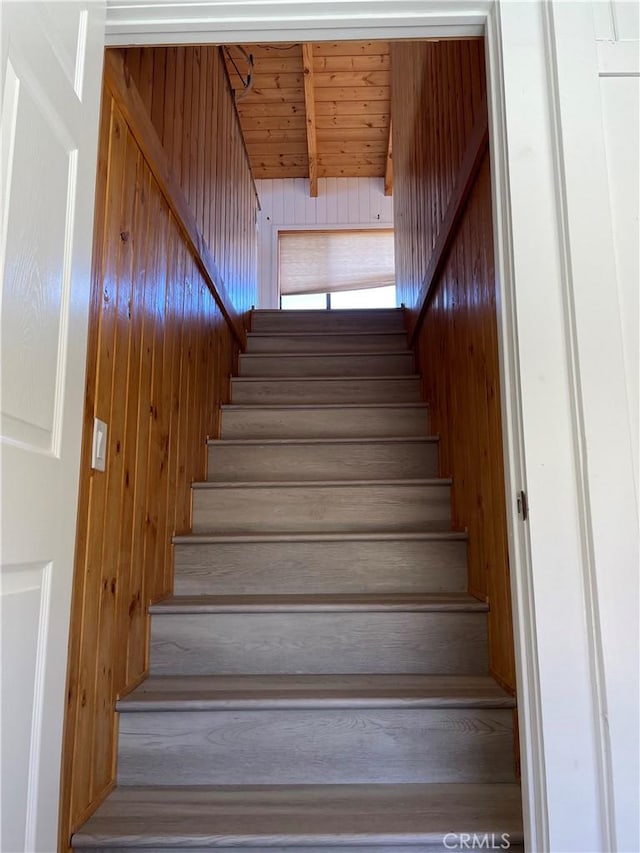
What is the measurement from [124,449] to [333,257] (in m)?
4.58

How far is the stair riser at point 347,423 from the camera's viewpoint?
264cm

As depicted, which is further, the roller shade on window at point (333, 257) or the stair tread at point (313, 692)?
the roller shade on window at point (333, 257)

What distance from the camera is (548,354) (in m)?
1.00

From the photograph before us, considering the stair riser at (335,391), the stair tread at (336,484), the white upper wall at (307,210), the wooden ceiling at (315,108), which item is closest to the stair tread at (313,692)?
the stair tread at (336,484)

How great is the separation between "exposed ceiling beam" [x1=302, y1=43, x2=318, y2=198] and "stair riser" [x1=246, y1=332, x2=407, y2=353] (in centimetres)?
222

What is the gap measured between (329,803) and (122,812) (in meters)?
0.42

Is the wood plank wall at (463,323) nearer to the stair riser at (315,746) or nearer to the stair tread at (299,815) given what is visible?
the stair riser at (315,746)

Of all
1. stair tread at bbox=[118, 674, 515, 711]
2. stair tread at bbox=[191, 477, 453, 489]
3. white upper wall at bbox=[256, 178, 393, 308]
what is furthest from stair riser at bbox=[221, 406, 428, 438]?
white upper wall at bbox=[256, 178, 393, 308]

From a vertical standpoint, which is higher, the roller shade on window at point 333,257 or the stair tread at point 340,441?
the roller shade on window at point 333,257

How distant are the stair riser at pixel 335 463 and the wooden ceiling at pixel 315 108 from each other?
2.72 meters

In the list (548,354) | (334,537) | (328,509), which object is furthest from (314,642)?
(548,354)

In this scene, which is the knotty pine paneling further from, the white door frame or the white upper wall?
the white upper wall

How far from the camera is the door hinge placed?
3.22 ft

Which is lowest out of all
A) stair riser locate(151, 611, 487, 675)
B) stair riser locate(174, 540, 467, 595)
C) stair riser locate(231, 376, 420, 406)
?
stair riser locate(151, 611, 487, 675)
